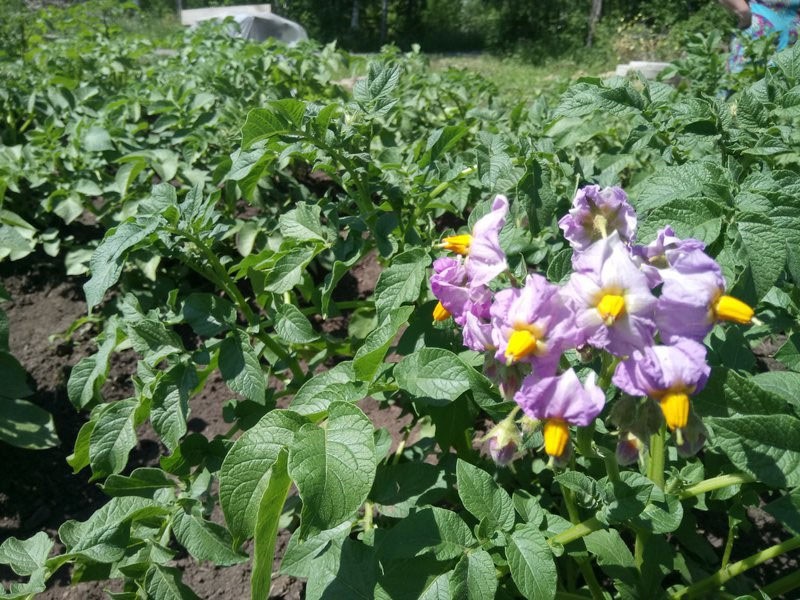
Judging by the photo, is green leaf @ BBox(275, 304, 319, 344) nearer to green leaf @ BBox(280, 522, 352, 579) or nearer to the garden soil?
green leaf @ BBox(280, 522, 352, 579)

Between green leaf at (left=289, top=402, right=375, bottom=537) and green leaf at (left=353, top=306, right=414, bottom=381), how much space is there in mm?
113

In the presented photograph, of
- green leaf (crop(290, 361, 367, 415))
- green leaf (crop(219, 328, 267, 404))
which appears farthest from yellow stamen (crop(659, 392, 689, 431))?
green leaf (crop(219, 328, 267, 404))

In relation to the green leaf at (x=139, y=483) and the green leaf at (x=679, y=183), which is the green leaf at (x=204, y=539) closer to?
the green leaf at (x=139, y=483)

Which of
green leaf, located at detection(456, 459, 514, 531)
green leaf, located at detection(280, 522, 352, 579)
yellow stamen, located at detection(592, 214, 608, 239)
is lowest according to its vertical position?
green leaf, located at detection(280, 522, 352, 579)

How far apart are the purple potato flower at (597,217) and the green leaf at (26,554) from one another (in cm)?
105

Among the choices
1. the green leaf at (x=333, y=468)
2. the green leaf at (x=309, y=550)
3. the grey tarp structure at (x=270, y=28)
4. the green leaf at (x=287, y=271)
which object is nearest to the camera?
the green leaf at (x=333, y=468)

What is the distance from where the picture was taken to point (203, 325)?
1359 mm

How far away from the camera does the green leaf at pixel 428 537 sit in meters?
0.98

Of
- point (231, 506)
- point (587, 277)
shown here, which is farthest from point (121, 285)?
point (587, 277)

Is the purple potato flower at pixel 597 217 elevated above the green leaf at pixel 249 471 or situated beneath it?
elevated above

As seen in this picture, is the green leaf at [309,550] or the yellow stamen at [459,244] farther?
the green leaf at [309,550]

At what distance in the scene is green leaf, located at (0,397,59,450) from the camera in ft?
6.61

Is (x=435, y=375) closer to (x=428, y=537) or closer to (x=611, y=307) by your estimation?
(x=428, y=537)

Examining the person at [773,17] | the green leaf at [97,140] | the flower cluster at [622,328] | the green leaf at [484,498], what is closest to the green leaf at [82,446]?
the green leaf at [484,498]
